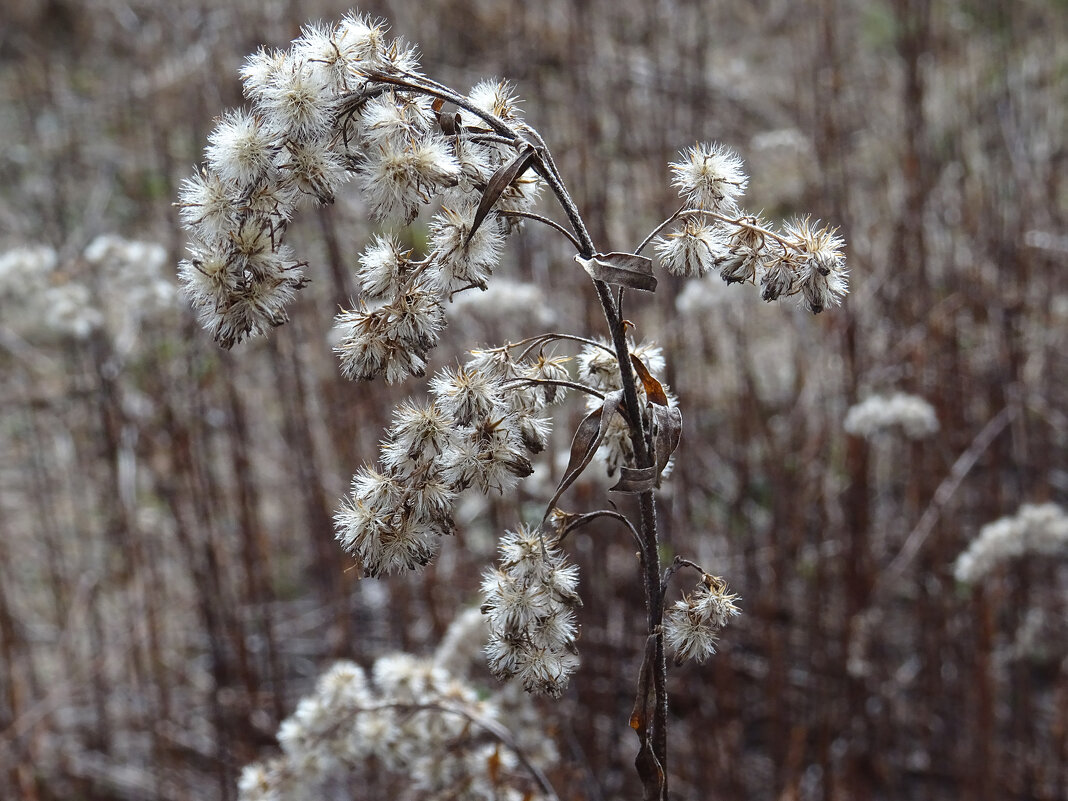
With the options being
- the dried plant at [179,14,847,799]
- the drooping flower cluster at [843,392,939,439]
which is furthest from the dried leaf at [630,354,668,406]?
the drooping flower cluster at [843,392,939,439]

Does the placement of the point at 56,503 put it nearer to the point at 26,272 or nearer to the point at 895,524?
the point at 26,272

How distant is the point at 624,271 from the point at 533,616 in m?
0.34

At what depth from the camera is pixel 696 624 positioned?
919mm

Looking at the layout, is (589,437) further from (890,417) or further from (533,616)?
(890,417)

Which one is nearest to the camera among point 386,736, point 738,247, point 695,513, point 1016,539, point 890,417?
point 738,247

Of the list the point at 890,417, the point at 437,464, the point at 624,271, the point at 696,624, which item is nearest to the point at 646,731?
the point at 696,624

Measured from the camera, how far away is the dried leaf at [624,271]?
0.85 m

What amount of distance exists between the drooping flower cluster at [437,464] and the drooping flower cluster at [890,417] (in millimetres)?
1540

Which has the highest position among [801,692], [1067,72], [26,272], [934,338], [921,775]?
[1067,72]

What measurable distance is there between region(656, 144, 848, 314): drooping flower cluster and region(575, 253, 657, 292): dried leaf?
9 cm

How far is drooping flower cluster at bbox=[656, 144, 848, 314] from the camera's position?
912mm

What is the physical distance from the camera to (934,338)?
285 cm

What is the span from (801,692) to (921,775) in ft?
1.39

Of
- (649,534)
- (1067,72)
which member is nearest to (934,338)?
(649,534)
